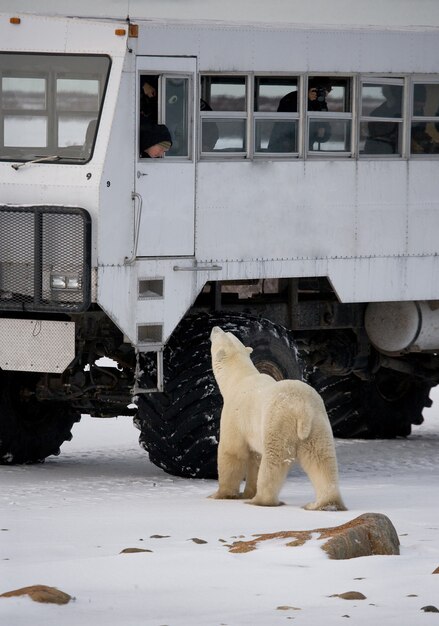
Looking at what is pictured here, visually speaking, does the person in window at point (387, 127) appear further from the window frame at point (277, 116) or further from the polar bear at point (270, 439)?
the polar bear at point (270, 439)

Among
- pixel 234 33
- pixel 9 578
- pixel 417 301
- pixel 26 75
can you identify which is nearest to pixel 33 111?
pixel 26 75

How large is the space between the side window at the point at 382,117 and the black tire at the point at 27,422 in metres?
3.03

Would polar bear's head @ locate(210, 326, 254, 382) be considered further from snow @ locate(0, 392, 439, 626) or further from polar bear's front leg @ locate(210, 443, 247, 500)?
snow @ locate(0, 392, 439, 626)

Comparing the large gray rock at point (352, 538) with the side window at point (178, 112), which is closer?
the large gray rock at point (352, 538)

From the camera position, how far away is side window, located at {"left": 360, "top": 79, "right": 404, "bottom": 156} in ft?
45.0

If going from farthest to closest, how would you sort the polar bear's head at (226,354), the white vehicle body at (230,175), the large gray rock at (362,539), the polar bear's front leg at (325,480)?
the white vehicle body at (230,175) → the polar bear's head at (226,354) → the polar bear's front leg at (325,480) → the large gray rock at (362,539)

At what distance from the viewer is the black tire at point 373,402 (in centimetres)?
1602

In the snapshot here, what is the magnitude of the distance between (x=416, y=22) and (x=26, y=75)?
313 centimetres

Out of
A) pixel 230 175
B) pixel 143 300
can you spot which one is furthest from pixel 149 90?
pixel 143 300

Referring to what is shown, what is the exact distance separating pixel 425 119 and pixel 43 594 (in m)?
7.07

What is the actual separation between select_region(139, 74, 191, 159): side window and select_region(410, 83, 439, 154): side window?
2173 mm

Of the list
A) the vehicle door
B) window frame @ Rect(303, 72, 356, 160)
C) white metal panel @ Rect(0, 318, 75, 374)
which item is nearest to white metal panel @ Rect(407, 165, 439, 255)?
window frame @ Rect(303, 72, 356, 160)

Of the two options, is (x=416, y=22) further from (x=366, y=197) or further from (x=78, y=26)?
(x=78, y=26)

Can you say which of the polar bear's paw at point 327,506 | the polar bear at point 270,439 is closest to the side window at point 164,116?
the polar bear at point 270,439
